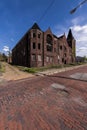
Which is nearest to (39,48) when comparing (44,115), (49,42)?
(49,42)

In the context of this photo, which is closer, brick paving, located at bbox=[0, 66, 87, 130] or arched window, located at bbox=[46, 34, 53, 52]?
brick paving, located at bbox=[0, 66, 87, 130]

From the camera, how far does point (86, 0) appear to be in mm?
7141

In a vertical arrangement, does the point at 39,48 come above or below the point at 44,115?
above

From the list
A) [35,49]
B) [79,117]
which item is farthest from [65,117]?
[35,49]

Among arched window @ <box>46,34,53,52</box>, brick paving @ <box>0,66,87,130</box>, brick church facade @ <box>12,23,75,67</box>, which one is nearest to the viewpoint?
brick paving @ <box>0,66,87,130</box>

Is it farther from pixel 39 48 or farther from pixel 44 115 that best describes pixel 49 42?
pixel 44 115

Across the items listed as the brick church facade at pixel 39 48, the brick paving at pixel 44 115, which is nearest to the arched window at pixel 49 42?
the brick church facade at pixel 39 48

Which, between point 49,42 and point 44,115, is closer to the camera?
point 44,115

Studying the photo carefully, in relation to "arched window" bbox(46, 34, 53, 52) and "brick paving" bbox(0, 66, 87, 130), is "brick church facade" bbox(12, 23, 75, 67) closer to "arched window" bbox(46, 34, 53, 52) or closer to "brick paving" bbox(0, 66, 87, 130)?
"arched window" bbox(46, 34, 53, 52)

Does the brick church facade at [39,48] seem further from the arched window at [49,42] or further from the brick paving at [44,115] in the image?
the brick paving at [44,115]

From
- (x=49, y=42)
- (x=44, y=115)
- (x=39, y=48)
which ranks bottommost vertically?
(x=44, y=115)

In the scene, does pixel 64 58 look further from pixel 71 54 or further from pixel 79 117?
pixel 79 117

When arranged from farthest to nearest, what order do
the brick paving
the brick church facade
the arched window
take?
the arched window
the brick church facade
the brick paving

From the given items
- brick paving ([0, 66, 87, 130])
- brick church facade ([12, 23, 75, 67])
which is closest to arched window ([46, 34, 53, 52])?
brick church facade ([12, 23, 75, 67])
